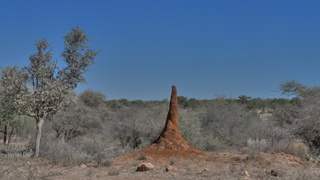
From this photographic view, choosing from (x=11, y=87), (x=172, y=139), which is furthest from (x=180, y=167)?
(x=11, y=87)

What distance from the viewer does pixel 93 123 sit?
→ 2572 cm

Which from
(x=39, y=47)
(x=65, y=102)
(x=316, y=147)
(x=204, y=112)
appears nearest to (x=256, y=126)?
(x=204, y=112)

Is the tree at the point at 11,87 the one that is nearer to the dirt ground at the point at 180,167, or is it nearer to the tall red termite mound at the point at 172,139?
the dirt ground at the point at 180,167

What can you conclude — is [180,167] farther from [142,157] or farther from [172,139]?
[172,139]

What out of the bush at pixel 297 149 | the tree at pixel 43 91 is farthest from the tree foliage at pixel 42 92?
the bush at pixel 297 149

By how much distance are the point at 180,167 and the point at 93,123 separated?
15.2 m

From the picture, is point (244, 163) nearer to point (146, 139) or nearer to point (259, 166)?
point (259, 166)

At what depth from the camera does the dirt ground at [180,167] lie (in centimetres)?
962

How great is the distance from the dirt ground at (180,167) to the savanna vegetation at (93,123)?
3.01ft

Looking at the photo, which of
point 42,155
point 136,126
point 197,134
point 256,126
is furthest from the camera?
point 256,126

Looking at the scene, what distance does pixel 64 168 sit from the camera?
1195 centimetres

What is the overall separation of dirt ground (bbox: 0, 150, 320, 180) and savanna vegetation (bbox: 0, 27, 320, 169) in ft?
3.01

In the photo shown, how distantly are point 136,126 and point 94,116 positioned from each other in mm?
7134

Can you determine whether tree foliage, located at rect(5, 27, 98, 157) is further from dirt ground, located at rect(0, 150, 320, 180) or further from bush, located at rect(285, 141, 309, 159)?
bush, located at rect(285, 141, 309, 159)
